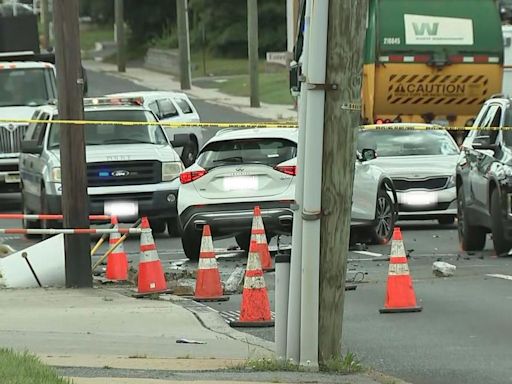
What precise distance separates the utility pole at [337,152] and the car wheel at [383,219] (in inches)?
365

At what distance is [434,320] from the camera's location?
10.9 meters

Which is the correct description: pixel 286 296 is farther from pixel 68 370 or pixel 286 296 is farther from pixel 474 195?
pixel 474 195

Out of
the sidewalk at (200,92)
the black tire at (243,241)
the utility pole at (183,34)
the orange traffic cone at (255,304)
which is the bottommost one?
the sidewalk at (200,92)

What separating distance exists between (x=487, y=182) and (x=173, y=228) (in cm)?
582

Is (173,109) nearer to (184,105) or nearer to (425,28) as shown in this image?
(184,105)

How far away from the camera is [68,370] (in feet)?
27.0

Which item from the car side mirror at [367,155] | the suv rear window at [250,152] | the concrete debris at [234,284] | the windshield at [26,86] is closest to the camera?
the concrete debris at [234,284]

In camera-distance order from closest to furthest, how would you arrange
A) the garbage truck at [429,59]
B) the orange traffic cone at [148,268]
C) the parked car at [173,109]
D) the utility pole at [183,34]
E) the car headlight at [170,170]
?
the orange traffic cone at [148,268] < the car headlight at [170,170] < the garbage truck at [429,59] < the parked car at [173,109] < the utility pole at [183,34]

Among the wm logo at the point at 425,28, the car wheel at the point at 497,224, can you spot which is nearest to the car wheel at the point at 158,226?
the car wheel at the point at 497,224

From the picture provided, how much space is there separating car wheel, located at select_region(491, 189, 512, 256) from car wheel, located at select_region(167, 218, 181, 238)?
5.66 metres

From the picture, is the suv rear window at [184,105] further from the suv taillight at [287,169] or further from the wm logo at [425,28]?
the suv taillight at [287,169]

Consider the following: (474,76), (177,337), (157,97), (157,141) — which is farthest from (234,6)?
(177,337)

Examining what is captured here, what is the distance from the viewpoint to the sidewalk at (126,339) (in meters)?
8.07

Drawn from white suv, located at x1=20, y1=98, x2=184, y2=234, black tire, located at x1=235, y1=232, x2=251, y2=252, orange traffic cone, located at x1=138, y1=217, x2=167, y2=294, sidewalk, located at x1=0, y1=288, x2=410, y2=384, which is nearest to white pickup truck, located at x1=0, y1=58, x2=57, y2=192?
white suv, located at x1=20, y1=98, x2=184, y2=234
